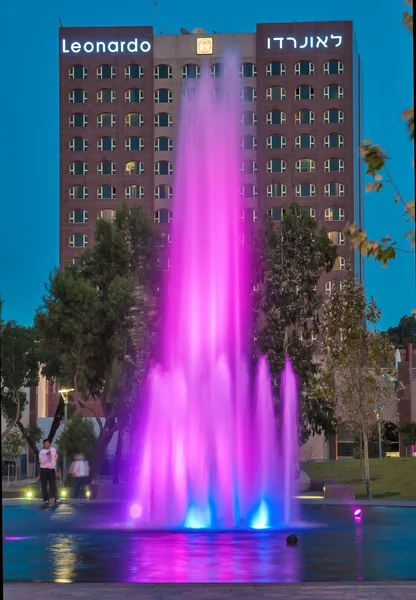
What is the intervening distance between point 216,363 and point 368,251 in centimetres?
2282

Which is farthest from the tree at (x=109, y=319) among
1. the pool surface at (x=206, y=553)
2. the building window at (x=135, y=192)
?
the building window at (x=135, y=192)

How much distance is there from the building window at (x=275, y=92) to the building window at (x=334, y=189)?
12450 mm

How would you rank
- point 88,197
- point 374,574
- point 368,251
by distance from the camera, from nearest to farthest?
point 368,251 → point 374,574 → point 88,197

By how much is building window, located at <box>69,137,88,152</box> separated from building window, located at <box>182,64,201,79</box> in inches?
572

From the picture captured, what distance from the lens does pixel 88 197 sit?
427ft

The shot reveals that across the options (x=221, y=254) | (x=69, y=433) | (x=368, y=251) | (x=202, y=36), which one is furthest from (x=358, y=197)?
(x=368, y=251)

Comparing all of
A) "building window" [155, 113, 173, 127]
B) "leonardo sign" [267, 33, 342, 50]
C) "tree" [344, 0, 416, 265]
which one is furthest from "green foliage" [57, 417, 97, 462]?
"leonardo sign" [267, 33, 342, 50]

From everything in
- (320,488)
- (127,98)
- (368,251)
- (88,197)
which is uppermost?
(127,98)

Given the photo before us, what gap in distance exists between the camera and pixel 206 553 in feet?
62.1

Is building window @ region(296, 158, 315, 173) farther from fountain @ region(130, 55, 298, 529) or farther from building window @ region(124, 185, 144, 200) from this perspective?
fountain @ region(130, 55, 298, 529)

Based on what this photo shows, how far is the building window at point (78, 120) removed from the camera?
131625 mm

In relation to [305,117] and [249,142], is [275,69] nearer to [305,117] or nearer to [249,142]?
[305,117]

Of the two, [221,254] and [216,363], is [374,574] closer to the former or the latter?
[216,363]

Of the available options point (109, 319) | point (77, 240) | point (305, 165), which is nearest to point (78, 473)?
point (109, 319)
